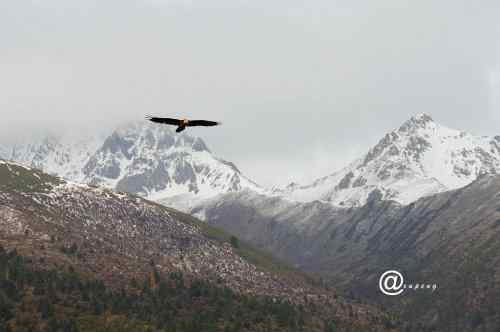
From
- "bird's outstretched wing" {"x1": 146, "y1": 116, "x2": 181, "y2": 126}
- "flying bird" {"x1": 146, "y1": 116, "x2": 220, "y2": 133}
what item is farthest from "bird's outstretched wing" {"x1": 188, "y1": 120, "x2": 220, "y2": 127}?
"bird's outstretched wing" {"x1": 146, "y1": 116, "x2": 181, "y2": 126}

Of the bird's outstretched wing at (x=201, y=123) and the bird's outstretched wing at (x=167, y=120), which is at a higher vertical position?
the bird's outstretched wing at (x=201, y=123)

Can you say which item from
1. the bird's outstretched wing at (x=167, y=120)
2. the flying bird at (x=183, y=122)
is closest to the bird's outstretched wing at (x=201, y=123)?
the flying bird at (x=183, y=122)

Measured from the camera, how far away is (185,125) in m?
118

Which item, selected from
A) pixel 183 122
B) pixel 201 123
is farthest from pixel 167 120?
pixel 201 123

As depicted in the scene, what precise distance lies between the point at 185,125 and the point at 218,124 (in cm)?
509

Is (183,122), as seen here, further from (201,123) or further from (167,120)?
(201,123)

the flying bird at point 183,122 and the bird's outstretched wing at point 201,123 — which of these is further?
the flying bird at point 183,122

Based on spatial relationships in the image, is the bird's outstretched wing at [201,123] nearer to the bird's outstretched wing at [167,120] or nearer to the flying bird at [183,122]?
the flying bird at [183,122]

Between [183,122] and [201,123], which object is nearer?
[201,123]

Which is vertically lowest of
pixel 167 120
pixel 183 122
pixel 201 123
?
pixel 167 120

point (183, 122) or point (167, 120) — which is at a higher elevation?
point (183, 122)

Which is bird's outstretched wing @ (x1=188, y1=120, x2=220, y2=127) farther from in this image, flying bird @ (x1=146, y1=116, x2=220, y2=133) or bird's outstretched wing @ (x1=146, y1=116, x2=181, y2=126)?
bird's outstretched wing @ (x1=146, y1=116, x2=181, y2=126)

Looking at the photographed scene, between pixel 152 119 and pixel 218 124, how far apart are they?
976 cm

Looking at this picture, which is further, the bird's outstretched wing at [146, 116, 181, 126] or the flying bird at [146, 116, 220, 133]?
the bird's outstretched wing at [146, 116, 181, 126]
